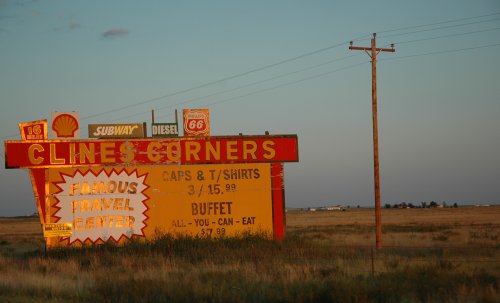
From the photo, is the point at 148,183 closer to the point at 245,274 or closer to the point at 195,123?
the point at 195,123

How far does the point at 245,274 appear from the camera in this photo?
62.3 feet

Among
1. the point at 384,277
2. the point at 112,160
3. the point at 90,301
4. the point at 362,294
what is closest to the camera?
the point at 362,294

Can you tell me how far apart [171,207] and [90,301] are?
43.3ft

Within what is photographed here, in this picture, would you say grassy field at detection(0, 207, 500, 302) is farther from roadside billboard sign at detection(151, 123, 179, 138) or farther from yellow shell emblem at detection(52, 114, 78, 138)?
yellow shell emblem at detection(52, 114, 78, 138)

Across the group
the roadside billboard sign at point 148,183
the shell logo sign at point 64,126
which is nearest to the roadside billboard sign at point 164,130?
the roadside billboard sign at point 148,183

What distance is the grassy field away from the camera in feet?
50.3

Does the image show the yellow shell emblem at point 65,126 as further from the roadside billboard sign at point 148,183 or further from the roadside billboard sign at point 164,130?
the roadside billboard sign at point 164,130

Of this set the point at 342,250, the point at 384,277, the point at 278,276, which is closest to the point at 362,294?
the point at 384,277

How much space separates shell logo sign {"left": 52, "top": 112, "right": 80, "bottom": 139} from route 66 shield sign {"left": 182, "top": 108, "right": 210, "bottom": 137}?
4863 millimetres

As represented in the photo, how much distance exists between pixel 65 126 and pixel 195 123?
19.0 ft

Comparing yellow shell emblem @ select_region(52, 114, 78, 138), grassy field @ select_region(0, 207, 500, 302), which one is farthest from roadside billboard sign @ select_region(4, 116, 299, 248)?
grassy field @ select_region(0, 207, 500, 302)

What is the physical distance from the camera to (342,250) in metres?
25.6

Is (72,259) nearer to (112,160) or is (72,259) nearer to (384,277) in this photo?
(112,160)

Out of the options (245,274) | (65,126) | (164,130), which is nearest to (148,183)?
(164,130)
